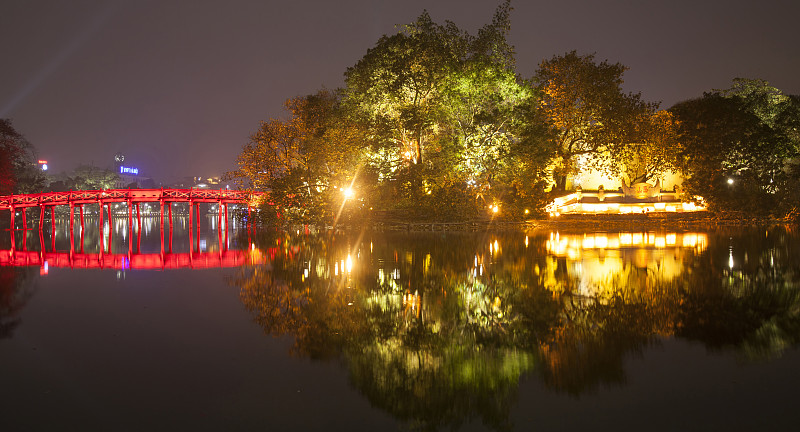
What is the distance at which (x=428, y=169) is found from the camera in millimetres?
44969

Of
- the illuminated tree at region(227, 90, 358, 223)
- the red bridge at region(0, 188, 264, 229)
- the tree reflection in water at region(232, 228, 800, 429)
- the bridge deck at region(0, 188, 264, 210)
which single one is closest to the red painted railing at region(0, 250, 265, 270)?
the tree reflection in water at region(232, 228, 800, 429)

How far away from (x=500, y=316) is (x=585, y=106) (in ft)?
136

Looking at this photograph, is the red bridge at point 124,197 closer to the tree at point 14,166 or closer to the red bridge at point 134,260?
the tree at point 14,166

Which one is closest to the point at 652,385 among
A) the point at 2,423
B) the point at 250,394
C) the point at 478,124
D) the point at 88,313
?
the point at 250,394

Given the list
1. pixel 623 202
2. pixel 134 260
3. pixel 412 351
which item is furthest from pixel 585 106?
pixel 412 351

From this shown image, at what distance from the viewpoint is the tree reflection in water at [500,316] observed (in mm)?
7859

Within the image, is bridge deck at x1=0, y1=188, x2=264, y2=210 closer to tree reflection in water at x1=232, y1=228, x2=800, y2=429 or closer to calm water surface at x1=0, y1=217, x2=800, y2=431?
tree reflection in water at x1=232, y1=228, x2=800, y2=429

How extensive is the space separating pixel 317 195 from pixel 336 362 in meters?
36.5

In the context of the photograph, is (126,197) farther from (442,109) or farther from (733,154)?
(733,154)

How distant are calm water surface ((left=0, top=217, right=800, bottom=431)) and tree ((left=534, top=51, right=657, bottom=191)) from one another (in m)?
32.2

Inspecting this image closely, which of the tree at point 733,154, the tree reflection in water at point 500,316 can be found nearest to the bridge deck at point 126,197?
the tree reflection in water at point 500,316

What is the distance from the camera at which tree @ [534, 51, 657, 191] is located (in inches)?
1885

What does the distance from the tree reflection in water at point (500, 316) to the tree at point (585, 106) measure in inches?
1110

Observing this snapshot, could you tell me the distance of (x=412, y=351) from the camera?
919 cm
